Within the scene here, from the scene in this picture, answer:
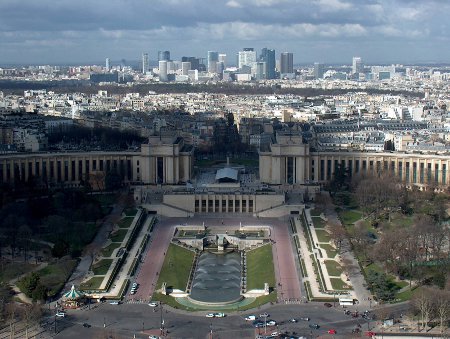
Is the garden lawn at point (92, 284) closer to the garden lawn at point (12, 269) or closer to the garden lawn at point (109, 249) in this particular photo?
the garden lawn at point (12, 269)

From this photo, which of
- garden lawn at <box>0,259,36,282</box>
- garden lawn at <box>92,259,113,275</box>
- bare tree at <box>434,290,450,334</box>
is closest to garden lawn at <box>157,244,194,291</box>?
garden lawn at <box>92,259,113,275</box>

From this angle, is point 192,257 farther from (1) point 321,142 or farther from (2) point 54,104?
(2) point 54,104

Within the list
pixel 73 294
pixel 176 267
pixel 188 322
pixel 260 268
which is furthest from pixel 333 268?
pixel 73 294

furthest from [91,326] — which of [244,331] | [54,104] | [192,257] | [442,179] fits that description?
[54,104]

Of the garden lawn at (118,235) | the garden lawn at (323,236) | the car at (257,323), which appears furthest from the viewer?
the garden lawn at (323,236)

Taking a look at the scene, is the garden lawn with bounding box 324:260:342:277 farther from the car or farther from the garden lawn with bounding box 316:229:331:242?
the car

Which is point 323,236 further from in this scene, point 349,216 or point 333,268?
point 333,268

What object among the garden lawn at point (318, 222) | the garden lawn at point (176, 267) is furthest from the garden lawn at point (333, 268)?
the garden lawn at point (176, 267)
